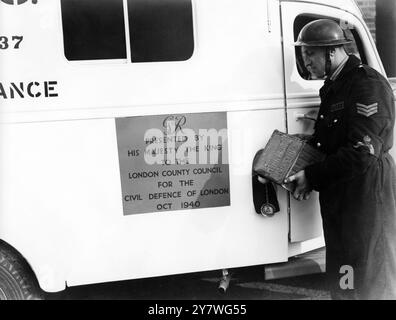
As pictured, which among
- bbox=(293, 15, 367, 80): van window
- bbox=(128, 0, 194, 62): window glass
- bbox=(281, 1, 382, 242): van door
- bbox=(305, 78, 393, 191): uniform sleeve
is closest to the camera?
bbox=(305, 78, 393, 191): uniform sleeve

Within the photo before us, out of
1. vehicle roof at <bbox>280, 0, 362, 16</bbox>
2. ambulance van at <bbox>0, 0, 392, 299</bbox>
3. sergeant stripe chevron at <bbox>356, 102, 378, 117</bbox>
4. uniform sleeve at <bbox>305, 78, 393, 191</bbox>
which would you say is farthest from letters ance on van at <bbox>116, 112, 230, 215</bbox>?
vehicle roof at <bbox>280, 0, 362, 16</bbox>

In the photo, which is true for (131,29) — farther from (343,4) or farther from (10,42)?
(343,4)

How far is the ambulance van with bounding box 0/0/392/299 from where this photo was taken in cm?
302

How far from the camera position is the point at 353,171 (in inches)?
118

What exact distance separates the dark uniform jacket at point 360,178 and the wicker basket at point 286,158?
0.09 m

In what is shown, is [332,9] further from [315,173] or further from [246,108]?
[315,173]

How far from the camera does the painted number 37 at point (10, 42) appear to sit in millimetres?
2959

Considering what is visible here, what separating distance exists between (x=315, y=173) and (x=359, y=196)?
0.30 metres

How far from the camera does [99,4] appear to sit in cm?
305

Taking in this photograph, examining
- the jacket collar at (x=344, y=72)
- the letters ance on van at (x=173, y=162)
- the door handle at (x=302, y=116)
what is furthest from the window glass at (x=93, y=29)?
the jacket collar at (x=344, y=72)

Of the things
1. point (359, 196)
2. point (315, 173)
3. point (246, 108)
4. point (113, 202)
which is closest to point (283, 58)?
point (246, 108)

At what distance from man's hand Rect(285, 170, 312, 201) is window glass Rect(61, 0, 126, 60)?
132 cm

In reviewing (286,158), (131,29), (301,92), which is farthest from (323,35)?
(131,29)

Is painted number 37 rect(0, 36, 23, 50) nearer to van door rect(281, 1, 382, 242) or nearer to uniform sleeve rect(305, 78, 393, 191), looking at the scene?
van door rect(281, 1, 382, 242)
